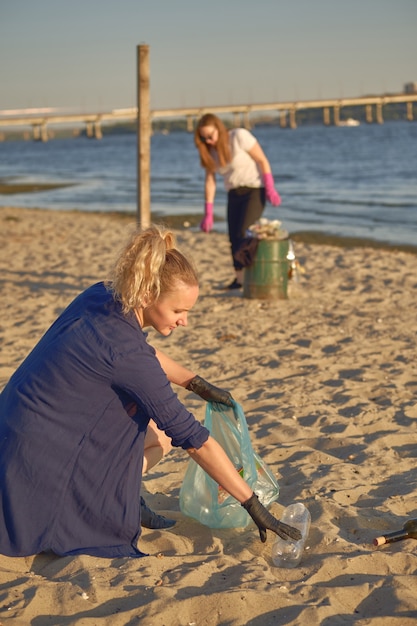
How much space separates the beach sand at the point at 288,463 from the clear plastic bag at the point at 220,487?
0.06m

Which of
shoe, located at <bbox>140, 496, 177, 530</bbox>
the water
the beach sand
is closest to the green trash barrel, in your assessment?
the beach sand

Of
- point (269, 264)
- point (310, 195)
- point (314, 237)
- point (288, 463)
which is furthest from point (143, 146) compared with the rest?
point (310, 195)

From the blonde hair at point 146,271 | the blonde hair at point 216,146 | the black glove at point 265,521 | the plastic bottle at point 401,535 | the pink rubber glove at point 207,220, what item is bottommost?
the plastic bottle at point 401,535

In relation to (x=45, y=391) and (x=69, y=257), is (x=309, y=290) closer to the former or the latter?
(x=69, y=257)

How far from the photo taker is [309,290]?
825 centimetres

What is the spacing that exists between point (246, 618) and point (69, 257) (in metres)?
8.43

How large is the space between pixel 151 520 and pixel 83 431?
66cm

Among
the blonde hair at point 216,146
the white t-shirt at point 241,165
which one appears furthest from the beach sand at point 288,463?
the blonde hair at point 216,146

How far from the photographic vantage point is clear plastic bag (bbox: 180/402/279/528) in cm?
347

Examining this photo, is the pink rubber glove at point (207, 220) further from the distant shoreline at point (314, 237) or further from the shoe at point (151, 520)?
the shoe at point (151, 520)

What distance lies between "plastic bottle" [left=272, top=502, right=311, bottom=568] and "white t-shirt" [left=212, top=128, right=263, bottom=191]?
4853mm

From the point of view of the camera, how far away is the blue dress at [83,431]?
Answer: 284 centimetres

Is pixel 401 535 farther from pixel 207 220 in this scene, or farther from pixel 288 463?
pixel 207 220

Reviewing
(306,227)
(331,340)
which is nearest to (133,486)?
(331,340)
